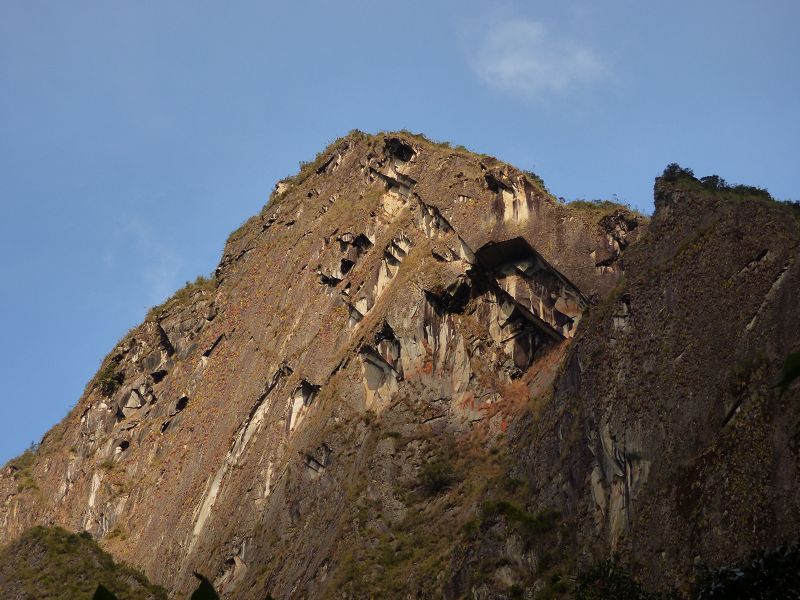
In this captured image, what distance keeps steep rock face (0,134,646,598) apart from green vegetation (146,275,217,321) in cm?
403

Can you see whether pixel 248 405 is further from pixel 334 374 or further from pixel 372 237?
pixel 372 237

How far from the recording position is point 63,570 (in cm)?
4200

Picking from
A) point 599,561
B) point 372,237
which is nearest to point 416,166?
point 372,237

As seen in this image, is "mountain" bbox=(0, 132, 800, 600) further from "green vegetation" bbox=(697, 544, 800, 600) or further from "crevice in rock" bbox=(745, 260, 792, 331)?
"green vegetation" bbox=(697, 544, 800, 600)

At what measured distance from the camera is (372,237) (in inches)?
1918

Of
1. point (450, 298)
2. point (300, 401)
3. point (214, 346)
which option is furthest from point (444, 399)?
point (214, 346)

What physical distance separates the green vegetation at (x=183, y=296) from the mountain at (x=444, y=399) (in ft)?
1.04

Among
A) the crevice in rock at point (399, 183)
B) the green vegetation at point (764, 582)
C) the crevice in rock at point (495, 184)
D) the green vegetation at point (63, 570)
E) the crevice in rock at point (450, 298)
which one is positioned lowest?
the green vegetation at point (63, 570)

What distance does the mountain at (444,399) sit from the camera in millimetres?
25297

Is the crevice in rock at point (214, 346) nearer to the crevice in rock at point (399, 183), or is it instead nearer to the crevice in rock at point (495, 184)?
the crevice in rock at point (399, 183)

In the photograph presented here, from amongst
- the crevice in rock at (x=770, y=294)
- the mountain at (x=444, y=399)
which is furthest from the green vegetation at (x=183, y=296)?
the crevice in rock at (x=770, y=294)

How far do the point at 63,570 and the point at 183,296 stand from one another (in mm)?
23715

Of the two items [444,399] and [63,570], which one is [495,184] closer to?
[444,399]

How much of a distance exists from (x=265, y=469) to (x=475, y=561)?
1400 centimetres
